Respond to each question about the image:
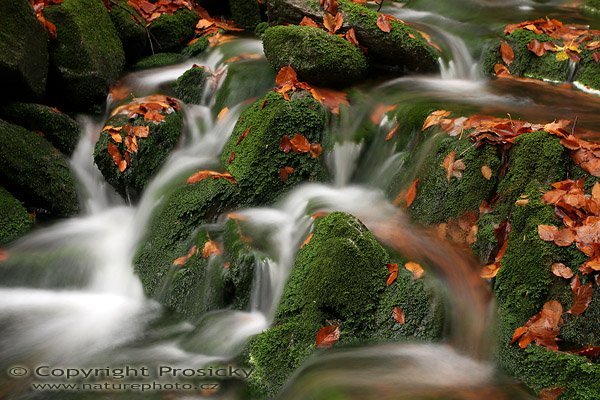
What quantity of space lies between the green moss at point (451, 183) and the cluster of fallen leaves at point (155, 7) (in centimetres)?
539

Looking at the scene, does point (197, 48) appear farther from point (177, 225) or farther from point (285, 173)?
point (177, 225)

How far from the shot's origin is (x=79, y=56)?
6859 millimetres

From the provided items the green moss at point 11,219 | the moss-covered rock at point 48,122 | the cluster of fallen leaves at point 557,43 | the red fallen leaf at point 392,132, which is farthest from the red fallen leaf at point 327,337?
the cluster of fallen leaves at point 557,43

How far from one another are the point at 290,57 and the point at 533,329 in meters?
3.90

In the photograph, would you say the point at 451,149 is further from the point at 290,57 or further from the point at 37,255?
the point at 37,255

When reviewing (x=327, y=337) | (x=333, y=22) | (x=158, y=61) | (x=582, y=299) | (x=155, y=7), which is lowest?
(x=327, y=337)

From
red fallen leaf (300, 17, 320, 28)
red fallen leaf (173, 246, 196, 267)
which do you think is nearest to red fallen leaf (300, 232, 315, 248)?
red fallen leaf (173, 246, 196, 267)

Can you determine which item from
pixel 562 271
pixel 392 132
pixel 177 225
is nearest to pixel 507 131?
pixel 562 271

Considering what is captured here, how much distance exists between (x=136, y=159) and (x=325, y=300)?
3.09 m

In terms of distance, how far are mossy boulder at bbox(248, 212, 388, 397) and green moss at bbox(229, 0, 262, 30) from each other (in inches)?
224

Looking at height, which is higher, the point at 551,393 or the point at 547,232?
the point at 547,232

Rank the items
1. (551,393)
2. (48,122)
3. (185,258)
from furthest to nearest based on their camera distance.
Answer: (48,122), (185,258), (551,393)

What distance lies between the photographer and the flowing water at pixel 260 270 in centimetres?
346

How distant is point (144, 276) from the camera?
196 inches
